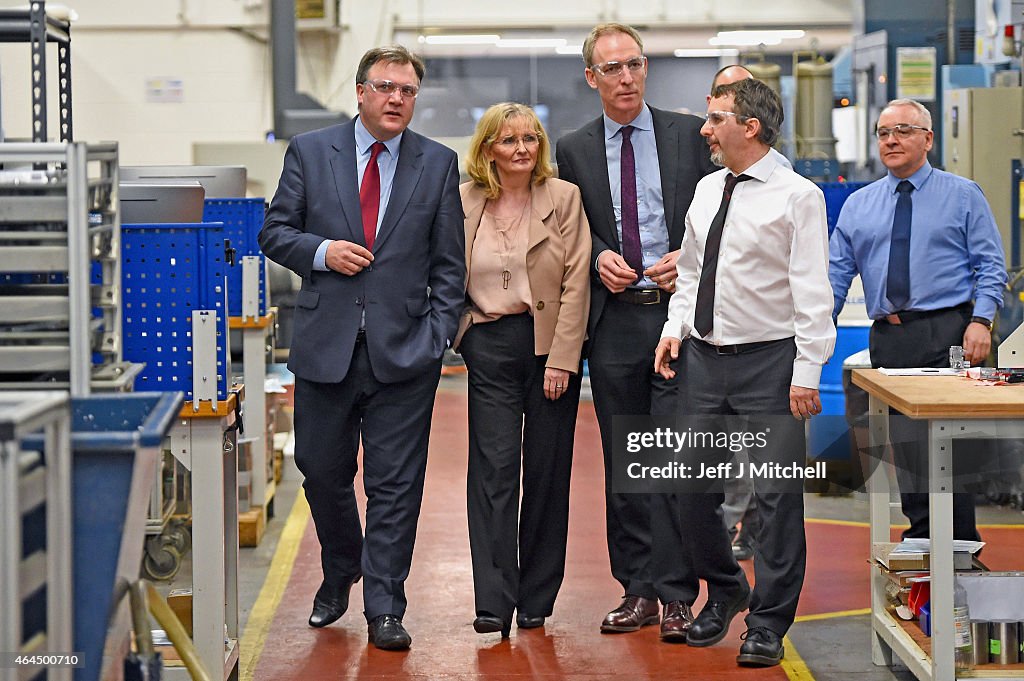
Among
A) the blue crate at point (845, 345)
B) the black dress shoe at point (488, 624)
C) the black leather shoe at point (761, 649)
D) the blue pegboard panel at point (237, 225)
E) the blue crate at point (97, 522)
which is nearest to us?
the blue crate at point (97, 522)

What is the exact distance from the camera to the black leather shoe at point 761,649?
3600mm

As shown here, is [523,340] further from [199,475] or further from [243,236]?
[243,236]

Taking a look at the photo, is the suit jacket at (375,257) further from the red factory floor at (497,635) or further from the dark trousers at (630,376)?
the red factory floor at (497,635)

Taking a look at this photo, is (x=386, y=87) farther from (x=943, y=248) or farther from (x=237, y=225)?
(x=943, y=248)

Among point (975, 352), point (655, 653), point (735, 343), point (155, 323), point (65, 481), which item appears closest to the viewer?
point (65, 481)

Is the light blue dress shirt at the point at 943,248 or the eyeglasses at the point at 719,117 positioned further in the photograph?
the light blue dress shirt at the point at 943,248

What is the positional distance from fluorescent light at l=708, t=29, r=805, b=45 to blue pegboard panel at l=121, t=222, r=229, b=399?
9.86 metres

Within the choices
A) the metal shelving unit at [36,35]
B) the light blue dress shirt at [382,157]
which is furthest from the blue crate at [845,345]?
the metal shelving unit at [36,35]

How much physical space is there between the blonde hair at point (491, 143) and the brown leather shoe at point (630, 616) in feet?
4.39

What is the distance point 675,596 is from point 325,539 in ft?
3.61

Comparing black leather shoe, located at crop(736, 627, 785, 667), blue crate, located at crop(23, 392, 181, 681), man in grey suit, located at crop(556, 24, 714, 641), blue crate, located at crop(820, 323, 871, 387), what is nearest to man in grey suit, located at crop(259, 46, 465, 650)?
man in grey suit, located at crop(556, 24, 714, 641)

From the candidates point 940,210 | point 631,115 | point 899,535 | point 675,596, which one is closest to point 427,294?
point 631,115

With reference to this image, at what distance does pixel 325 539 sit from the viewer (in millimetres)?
4016

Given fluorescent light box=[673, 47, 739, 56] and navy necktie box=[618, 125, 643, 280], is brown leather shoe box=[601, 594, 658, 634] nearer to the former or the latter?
navy necktie box=[618, 125, 643, 280]
